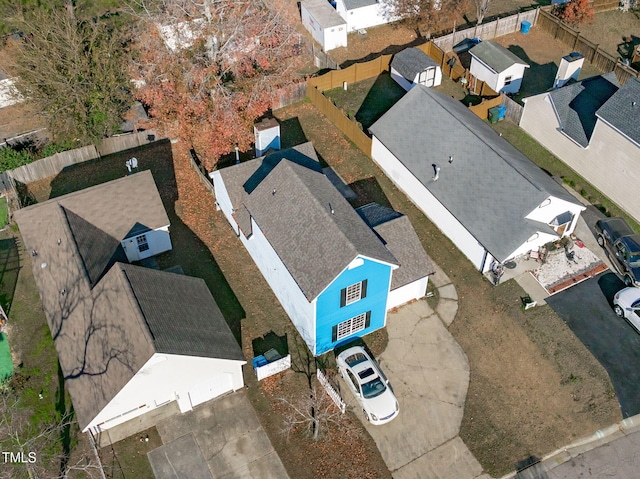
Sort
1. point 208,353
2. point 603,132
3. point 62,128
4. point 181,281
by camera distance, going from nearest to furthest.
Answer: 1. point 208,353
2. point 181,281
3. point 603,132
4. point 62,128

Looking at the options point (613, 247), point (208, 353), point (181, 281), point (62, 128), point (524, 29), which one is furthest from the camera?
point (524, 29)

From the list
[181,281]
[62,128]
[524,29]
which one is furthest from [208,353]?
[524,29]

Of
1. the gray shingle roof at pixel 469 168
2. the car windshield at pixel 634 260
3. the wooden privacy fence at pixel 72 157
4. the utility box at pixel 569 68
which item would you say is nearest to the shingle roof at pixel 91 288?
the wooden privacy fence at pixel 72 157

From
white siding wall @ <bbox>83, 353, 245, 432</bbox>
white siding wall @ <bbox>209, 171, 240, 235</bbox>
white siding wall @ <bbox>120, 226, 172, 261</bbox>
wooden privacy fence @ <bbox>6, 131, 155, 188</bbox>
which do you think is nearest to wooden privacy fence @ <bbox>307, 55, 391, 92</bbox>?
wooden privacy fence @ <bbox>6, 131, 155, 188</bbox>

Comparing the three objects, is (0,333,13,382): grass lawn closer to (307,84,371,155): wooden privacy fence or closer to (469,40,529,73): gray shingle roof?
(307,84,371,155): wooden privacy fence

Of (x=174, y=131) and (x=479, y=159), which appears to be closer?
(x=479, y=159)

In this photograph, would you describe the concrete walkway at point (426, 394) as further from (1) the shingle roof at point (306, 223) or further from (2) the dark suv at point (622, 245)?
(2) the dark suv at point (622, 245)

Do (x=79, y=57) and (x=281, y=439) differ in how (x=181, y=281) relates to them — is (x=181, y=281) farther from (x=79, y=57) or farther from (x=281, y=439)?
(x=79, y=57)

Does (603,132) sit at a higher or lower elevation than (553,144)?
higher
